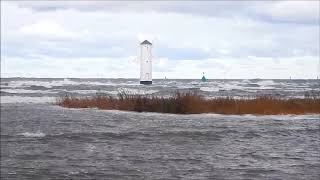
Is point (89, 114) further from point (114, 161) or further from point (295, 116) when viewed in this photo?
point (114, 161)

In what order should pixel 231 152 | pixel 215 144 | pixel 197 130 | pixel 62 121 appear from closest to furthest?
pixel 231 152
pixel 215 144
pixel 197 130
pixel 62 121

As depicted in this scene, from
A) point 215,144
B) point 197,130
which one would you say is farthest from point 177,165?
point 197,130

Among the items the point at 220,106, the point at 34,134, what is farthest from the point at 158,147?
the point at 220,106

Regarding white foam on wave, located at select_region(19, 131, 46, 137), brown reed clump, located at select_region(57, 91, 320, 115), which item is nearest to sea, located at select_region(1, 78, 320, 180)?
white foam on wave, located at select_region(19, 131, 46, 137)

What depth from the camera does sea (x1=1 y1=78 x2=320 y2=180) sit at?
13.5 meters

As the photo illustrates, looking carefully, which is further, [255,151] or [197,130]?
[197,130]

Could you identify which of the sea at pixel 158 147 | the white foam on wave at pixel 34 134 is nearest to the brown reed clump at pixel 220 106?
the sea at pixel 158 147

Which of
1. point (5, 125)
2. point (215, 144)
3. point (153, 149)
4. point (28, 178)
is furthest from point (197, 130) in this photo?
point (28, 178)

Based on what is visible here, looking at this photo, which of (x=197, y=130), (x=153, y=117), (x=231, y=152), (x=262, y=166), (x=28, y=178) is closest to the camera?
(x=28, y=178)

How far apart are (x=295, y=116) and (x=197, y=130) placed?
9966 mm

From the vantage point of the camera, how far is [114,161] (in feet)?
49.6

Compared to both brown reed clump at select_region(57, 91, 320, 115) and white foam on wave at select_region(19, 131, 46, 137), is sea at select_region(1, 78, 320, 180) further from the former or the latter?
brown reed clump at select_region(57, 91, 320, 115)

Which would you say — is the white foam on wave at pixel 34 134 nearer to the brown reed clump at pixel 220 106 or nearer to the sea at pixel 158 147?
the sea at pixel 158 147

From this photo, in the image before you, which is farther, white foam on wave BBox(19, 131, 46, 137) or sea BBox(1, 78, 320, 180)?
white foam on wave BBox(19, 131, 46, 137)
